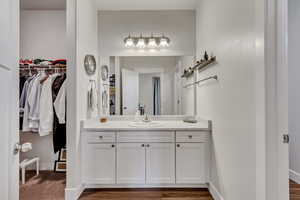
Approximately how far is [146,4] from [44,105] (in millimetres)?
2215

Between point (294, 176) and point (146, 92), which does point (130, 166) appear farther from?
point (294, 176)

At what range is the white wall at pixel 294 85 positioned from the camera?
8.37ft

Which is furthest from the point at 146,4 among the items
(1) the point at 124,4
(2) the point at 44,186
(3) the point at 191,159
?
(2) the point at 44,186

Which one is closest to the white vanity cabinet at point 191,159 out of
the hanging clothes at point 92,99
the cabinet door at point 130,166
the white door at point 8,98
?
the cabinet door at point 130,166

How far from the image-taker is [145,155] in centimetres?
239

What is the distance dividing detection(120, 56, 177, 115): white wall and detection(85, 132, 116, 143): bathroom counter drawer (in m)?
1.07

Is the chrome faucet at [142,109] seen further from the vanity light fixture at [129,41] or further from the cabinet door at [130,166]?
the vanity light fixture at [129,41]

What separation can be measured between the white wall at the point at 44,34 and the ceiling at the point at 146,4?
794 millimetres

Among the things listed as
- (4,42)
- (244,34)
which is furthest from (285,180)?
(4,42)

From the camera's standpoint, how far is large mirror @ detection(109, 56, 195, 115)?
3.11 m

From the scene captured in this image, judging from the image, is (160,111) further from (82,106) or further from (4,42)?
(4,42)

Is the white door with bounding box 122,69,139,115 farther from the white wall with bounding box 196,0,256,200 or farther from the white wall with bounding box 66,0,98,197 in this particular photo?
the white wall with bounding box 196,0,256,200

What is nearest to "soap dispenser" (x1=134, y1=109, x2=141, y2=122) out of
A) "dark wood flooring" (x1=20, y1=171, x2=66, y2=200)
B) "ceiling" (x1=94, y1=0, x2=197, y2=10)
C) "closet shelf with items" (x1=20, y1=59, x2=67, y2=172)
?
"closet shelf with items" (x1=20, y1=59, x2=67, y2=172)

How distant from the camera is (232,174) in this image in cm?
172
